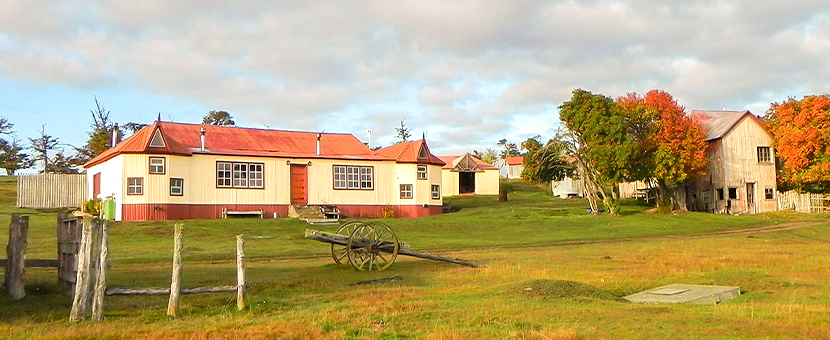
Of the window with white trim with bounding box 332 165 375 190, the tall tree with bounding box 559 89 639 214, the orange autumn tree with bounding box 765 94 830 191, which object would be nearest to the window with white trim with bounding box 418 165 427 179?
the window with white trim with bounding box 332 165 375 190

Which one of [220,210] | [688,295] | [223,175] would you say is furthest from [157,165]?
[688,295]

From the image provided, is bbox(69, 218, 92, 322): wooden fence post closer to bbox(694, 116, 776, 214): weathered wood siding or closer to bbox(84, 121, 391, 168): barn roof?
bbox(84, 121, 391, 168): barn roof

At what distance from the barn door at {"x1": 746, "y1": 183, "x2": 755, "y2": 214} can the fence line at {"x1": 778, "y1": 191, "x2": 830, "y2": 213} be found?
1.62m

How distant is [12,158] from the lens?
69.6 metres

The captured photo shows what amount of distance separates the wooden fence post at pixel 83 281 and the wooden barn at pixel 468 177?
193 ft

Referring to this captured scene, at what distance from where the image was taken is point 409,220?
4038cm

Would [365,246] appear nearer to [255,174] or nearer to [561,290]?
[561,290]

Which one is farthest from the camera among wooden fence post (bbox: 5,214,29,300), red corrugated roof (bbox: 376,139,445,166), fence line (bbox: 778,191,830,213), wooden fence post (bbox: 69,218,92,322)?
fence line (bbox: 778,191,830,213)

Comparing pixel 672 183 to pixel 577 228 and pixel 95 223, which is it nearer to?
pixel 577 228

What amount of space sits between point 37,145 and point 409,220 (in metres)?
49.5

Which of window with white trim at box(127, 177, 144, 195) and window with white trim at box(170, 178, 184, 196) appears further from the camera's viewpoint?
window with white trim at box(170, 178, 184, 196)

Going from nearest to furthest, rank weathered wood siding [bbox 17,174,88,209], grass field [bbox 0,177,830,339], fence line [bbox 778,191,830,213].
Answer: grass field [bbox 0,177,830,339] < weathered wood siding [bbox 17,174,88,209] < fence line [bbox 778,191,830,213]

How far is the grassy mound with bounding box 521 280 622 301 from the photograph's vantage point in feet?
46.4

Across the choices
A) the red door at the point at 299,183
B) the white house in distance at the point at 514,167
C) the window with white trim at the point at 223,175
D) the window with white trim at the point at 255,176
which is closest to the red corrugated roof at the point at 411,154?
the red door at the point at 299,183
